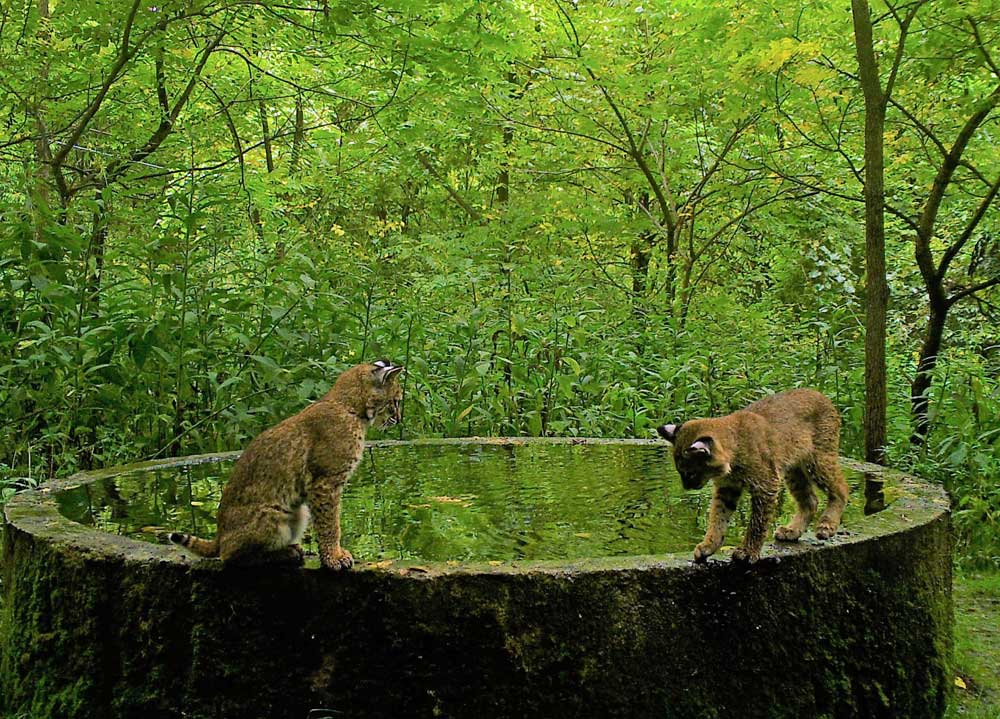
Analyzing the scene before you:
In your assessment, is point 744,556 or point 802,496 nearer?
point 744,556

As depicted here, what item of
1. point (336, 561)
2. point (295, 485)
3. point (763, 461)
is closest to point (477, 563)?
point (336, 561)

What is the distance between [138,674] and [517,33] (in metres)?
7.61

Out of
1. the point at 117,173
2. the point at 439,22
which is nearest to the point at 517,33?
the point at 439,22

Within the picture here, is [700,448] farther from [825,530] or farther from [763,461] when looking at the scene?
[825,530]

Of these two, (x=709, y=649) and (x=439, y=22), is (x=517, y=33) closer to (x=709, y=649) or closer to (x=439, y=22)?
(x=439, y=22)

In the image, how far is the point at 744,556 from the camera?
10.6 feet

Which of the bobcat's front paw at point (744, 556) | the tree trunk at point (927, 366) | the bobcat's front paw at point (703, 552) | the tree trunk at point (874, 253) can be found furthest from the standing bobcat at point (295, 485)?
the tree trunk at point (927, 366)

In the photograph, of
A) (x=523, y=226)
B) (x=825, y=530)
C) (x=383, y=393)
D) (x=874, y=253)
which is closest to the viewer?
(x=825, y=530)

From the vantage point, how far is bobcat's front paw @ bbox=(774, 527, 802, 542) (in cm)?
353

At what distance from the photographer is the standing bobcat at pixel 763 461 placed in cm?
335

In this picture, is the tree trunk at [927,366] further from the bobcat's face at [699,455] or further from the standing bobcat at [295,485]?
the standing bobcat at [295,485]

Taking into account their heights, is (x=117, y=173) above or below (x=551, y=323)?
above

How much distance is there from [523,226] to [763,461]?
31.2 feet

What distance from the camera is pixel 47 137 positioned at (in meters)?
7.84
